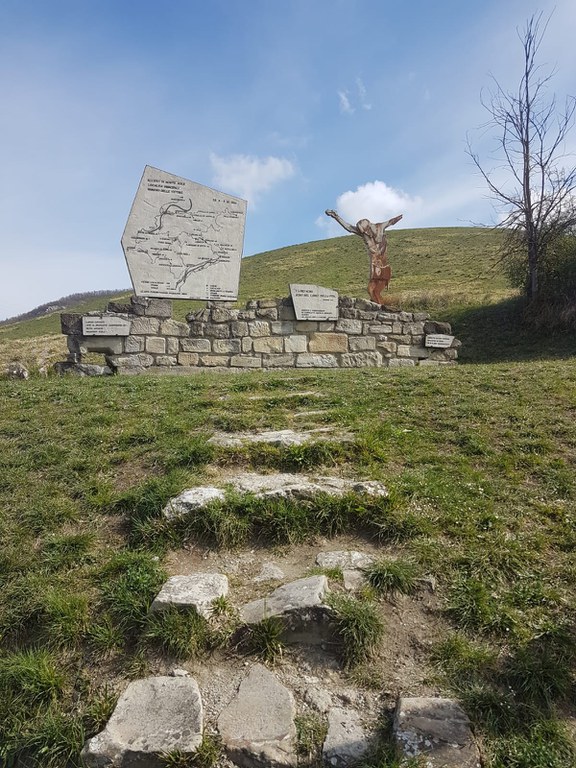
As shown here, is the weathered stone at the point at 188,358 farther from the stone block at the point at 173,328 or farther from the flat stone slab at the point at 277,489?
the flat stone slab at the point at 277,489

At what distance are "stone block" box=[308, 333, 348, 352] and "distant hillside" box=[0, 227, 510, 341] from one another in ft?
32.6

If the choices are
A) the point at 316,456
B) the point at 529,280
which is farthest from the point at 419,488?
the point at 529,280

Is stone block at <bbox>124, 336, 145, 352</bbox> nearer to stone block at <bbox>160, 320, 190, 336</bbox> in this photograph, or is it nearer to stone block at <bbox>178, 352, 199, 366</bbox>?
stone block at <bbox>160, 320, 190, 336</bbox>

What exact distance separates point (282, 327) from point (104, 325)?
3.58 m

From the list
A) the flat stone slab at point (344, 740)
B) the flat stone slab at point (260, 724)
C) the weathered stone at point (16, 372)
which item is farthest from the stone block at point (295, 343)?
the flat stone slab at point (344, 740)

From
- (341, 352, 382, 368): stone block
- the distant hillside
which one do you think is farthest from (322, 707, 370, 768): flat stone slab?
the distant hillside

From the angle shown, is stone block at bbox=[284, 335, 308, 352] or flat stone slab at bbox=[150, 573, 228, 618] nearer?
flat stone slab at bbox=[150, 573, 228, 618]

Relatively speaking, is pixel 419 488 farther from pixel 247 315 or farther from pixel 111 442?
pixel 247 315

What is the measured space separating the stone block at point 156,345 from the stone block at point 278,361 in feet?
6.80

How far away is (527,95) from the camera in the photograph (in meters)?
16.3

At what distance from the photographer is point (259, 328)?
1075cm

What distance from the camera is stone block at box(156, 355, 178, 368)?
1030 centimetres

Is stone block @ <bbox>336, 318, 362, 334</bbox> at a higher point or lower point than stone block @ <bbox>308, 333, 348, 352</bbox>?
higher

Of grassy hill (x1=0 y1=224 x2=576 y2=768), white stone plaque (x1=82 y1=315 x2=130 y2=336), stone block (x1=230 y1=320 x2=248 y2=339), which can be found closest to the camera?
grassy hill (x1=0 y1=224 x2=576 y2=768)
